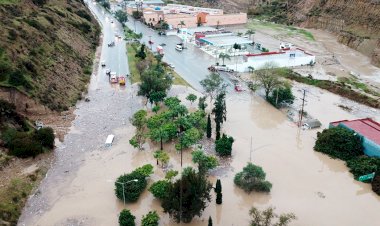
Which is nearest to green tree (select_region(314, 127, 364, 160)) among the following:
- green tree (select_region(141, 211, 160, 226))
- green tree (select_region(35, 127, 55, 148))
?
green tree (select_region(141, 211, 160, 226))

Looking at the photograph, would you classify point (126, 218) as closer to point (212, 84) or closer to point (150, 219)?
point (150, 219)

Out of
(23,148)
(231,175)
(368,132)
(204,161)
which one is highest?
(368,132)

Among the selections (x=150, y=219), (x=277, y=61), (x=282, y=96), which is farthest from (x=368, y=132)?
(x=277, y=61)

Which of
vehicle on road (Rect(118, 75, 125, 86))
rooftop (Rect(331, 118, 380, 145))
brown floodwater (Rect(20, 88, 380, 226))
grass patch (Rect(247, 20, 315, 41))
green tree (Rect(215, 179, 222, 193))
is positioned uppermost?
grass patch (Rect(247, 20, 315, 41))

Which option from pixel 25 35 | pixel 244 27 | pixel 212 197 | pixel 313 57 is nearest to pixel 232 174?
pixel 212 197

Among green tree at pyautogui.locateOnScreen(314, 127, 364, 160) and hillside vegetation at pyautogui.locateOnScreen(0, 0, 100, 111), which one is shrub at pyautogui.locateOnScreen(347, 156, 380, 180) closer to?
green tree at pyautogui.locateOnScreen(314, 127, 364, 160)

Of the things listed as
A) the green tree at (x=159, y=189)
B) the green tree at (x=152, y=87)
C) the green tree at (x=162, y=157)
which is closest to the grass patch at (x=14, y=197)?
the green tree at (x=159, y=189)
